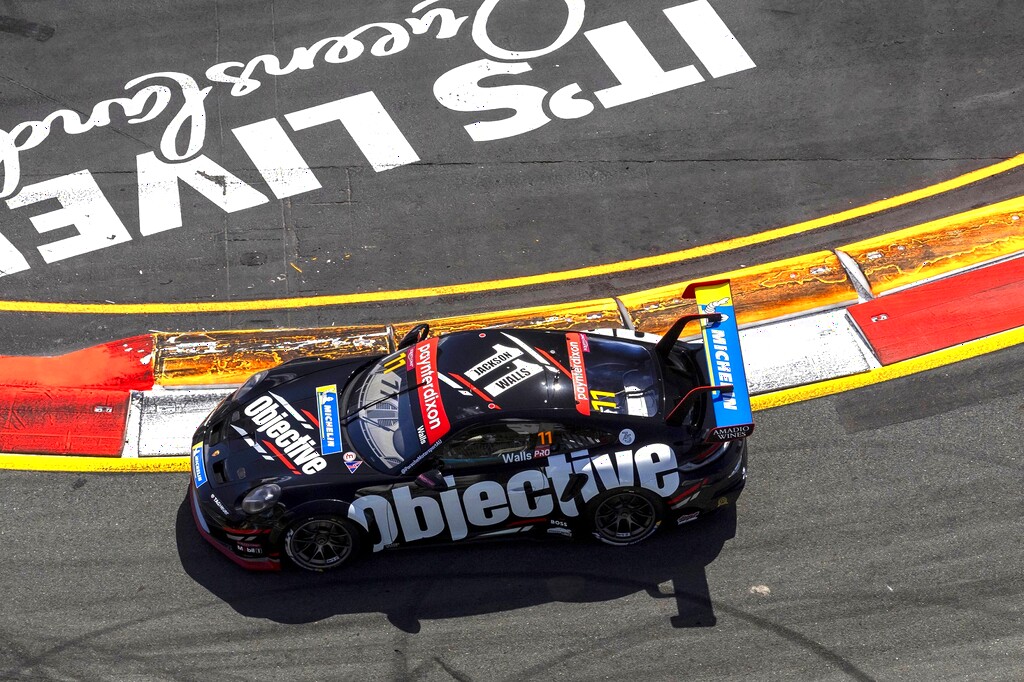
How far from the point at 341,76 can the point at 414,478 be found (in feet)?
20.1

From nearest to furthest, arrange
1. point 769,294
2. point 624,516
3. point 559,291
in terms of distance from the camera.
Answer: point 624,516, point 769,294, point 559,291

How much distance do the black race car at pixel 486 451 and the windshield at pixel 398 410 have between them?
0.04ft

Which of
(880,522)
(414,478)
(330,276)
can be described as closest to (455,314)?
(330,276)

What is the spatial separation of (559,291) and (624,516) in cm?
294

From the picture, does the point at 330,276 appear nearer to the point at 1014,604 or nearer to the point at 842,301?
the point at 842,301

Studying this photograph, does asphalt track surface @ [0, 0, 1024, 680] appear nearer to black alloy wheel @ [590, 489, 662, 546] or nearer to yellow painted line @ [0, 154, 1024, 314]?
yellow painted line @ [0, 154, 1024, 314]

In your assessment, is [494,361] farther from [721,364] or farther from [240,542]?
[240,542]

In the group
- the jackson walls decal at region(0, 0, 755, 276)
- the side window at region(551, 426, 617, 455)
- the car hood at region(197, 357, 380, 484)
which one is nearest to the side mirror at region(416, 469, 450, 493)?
the car hood at region(197, 357, 380, 484)

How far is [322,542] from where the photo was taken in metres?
7.43

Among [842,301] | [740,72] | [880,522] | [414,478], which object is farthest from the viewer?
[740,72]

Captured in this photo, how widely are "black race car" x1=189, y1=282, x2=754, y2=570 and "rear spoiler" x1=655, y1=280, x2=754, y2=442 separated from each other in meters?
0.01

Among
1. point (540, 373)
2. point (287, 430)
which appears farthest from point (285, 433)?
point (540, 373)

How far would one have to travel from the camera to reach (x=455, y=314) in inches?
379

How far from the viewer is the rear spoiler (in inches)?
279
